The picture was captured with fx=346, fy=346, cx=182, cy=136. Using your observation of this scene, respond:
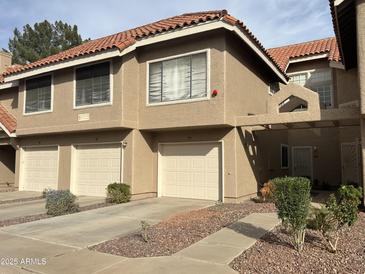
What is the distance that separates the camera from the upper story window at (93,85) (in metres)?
14.0

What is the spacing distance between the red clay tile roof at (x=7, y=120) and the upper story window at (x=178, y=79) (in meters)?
8.63

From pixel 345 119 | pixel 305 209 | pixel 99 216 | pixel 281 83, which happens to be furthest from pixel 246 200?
pixel 281 83

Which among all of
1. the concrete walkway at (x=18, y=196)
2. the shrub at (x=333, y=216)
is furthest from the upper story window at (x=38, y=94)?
the shrub at (x=333, y=216)

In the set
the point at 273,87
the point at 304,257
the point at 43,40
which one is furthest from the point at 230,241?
the point at 43,40

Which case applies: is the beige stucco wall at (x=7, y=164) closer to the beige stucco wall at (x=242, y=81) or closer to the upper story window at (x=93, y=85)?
the upper story window at (x=93, y=85)

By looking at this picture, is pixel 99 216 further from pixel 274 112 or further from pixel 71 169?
pixel 274 112

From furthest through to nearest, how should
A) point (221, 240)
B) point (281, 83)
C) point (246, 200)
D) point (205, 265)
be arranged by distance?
point (281, 83)
point (246, 200)
point (221, 240)
point (205, 265)

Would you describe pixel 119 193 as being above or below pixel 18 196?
above

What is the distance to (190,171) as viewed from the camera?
14.0 m

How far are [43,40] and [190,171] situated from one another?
112 feet

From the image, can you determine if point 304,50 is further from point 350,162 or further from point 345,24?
point 345,24

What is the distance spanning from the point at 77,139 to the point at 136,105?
3.49 metres

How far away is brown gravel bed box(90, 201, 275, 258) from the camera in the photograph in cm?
681

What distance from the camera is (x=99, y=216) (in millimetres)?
10555
